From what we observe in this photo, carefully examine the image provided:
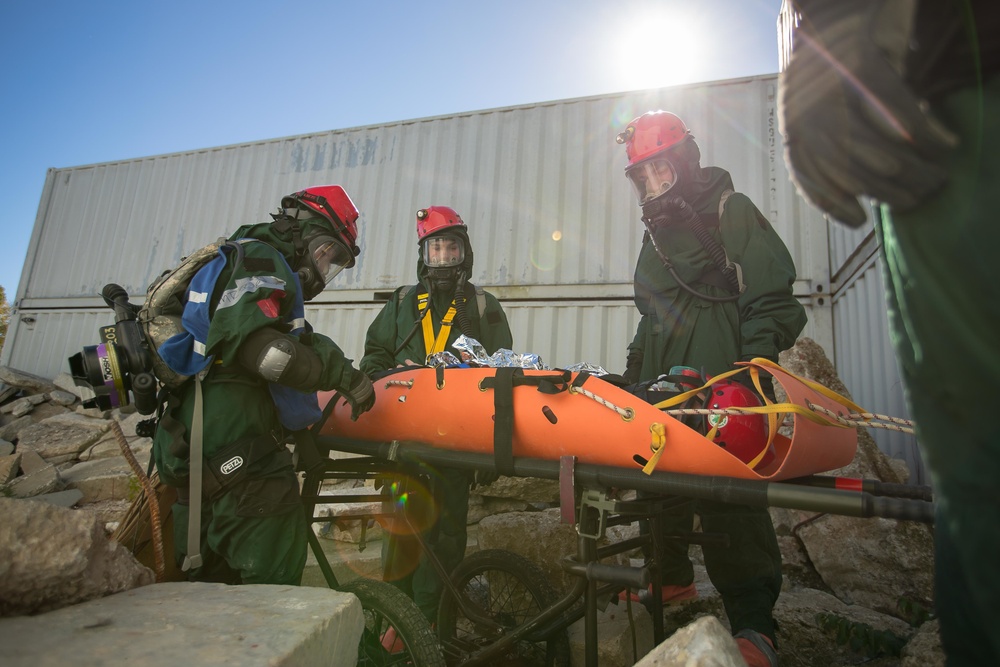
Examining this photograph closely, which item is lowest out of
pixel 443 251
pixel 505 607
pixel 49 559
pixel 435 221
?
pixel 505 607

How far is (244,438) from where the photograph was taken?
2.15 m

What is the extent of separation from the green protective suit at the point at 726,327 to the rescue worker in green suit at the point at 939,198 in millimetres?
1470

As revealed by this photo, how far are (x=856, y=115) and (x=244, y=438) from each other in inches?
82.4

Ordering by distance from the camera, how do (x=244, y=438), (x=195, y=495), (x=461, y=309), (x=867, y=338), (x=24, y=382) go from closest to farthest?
(x=195, y=495) < (x=244, y=438) < (x=461, y=309) < (x=867, y=338) < (x=24, y=382)

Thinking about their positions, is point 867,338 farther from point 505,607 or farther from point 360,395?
point 360,395

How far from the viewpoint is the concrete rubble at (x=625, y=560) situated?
1.39m

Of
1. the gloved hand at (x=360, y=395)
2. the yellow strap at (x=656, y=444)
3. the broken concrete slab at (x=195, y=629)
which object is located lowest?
the broken concrete slab at (x=195, y=629)

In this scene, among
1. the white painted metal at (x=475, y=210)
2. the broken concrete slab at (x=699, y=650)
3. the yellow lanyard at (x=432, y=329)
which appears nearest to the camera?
the broken concrete slab at (x=699, y=650)

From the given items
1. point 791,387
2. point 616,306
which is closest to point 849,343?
point 616,306

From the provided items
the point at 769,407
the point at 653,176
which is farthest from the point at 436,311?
the point at 769,407

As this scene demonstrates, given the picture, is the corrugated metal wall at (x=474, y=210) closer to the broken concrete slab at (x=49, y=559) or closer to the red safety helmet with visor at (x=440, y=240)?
the red safety helmet with visor at (x=440, y=240)

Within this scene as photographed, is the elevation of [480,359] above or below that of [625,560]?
above

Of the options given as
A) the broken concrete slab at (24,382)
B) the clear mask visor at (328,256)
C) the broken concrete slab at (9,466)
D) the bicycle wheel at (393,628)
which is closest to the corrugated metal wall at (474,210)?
the broken concrete slab at (24,382)

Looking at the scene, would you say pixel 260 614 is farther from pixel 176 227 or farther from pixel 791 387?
pixel 176 227
